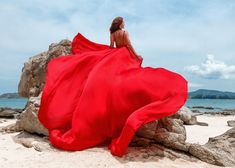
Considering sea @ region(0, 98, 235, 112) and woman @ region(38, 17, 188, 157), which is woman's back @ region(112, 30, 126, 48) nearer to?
woman @ region(38, 17, 188, 157)

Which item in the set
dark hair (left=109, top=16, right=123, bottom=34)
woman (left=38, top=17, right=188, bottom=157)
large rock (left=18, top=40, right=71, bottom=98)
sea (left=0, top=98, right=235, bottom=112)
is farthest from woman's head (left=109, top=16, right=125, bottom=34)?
sea (left=0, top=98, right=235, bottom=112)

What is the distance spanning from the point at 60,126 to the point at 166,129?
1.73 m

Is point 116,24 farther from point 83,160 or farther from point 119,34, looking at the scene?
point 83,160

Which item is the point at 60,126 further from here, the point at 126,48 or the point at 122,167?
the point at 126,48

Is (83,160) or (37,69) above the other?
(37,69)

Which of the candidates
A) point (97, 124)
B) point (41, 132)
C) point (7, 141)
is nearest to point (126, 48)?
point (97, 124)

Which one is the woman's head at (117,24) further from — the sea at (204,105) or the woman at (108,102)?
the sea at (204,105)

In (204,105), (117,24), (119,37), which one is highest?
(117,24)

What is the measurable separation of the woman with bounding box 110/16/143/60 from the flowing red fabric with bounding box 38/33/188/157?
Result: 1.56ft

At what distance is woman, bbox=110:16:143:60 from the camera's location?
6.64m

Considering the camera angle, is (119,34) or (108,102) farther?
(119,34)

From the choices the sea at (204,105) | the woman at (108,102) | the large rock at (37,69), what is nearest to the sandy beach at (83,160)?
the woman at (108,102)

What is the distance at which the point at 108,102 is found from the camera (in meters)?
5.80

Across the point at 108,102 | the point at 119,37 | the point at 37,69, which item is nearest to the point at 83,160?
the point at 108,102
